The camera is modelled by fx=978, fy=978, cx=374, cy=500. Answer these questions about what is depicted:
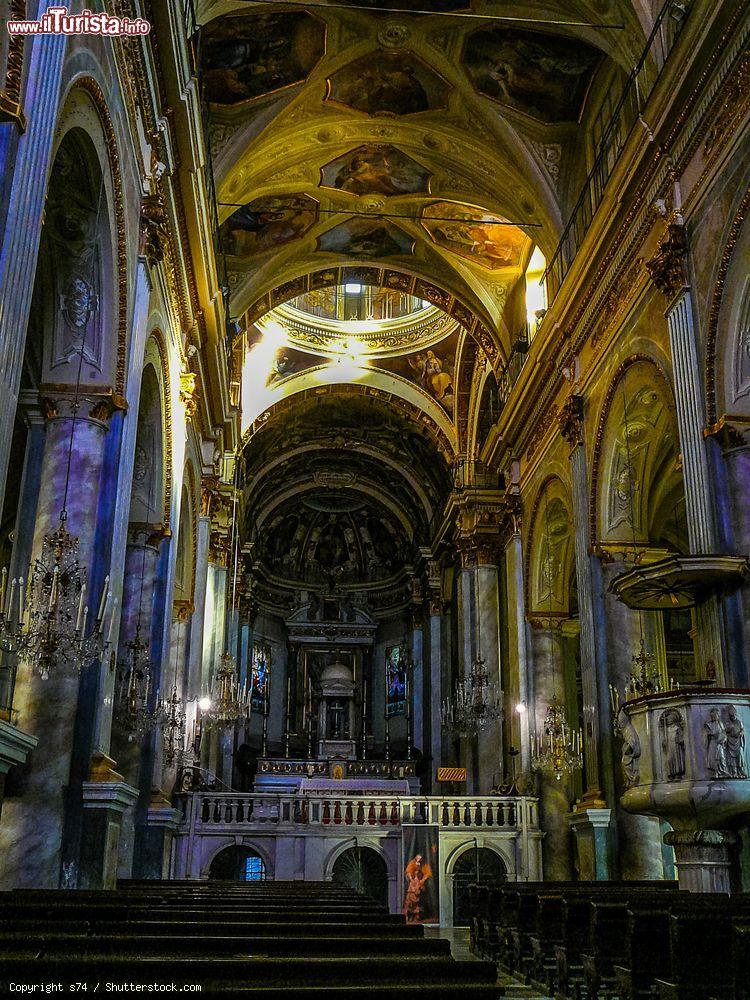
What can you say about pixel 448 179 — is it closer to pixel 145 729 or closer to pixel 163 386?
pixel 163 386

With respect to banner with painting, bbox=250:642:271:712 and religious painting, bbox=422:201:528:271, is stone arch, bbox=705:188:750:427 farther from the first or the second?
banner with painting, bbox=250:642:271:712

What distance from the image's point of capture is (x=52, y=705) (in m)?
8.48

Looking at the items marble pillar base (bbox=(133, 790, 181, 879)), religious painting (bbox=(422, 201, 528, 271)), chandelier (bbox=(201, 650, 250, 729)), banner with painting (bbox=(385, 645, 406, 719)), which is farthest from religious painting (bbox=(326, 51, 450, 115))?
banner with painting (bbox=(385, 645, 406, 719))

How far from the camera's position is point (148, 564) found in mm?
13344

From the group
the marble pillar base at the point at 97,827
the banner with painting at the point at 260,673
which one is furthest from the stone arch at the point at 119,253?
the banner with painting at the point at 260,673

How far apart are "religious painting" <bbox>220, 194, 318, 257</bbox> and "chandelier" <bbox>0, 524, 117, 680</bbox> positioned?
12.4 m

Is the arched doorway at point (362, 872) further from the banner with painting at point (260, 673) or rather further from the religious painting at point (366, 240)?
the banner with painting at point (260, 673)

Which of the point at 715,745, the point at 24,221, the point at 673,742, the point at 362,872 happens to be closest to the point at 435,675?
the point at 362,872

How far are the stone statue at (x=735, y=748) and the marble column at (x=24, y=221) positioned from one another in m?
5.98

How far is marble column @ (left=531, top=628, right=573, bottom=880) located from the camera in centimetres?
1683

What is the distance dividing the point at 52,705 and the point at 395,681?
24635 mm

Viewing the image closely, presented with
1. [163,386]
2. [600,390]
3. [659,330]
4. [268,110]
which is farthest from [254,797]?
[268,110]

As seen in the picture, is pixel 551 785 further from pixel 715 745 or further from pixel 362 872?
pixel 715 745

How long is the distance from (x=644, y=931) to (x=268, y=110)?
45.3 ft
